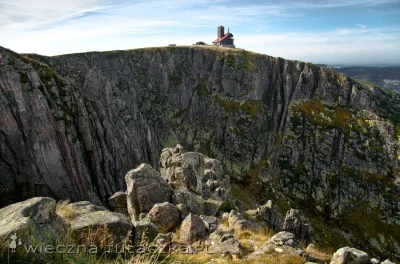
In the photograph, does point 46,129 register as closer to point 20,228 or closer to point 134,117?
point 20,228

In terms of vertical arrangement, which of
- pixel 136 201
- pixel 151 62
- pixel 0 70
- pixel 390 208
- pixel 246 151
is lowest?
pixel 390 208

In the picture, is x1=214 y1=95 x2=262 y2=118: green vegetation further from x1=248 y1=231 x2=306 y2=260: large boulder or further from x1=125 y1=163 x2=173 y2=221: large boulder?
x1=248 y1=231 x2=306 y2=260: large boulder

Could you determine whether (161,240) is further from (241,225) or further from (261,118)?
(261,118)

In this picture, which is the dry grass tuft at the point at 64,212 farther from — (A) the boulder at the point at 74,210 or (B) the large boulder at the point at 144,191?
(B) the large boulder at the point at 144,191

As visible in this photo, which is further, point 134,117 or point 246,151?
point 246,151

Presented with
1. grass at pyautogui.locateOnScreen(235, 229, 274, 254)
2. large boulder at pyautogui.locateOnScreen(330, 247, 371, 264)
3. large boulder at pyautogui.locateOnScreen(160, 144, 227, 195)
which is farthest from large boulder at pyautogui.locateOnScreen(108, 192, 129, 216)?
large boulder at pyautogui.locateOnScreen(330, 247, 371, 264)

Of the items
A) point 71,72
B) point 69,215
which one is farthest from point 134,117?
point 69,215
